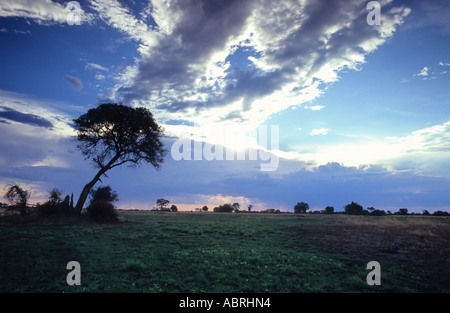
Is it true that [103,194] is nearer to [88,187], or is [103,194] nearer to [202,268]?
[88,187]

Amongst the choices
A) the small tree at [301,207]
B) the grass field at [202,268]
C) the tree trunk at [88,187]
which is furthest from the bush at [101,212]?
the small tree at [301,207]

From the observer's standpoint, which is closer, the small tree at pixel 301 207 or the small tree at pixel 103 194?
the small tree at pixel 103 194

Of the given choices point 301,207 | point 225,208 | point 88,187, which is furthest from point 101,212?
point 301,207

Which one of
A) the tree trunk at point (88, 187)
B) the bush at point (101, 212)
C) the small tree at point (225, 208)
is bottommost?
the small tree at point (225, 208)

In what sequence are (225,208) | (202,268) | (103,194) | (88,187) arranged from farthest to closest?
1. (225,208)
2. (103,194)
3. (88,187)
4. (202,268)

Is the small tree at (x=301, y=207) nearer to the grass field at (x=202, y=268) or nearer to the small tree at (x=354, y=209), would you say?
the small tree at (x=354, y=209)

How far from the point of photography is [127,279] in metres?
9.24

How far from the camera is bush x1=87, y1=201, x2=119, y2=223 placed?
28.9m

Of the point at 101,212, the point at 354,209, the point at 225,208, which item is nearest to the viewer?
the point at 101,212

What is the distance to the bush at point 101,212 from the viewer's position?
2894 centimetres

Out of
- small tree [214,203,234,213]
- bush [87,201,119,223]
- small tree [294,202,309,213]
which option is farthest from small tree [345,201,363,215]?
bush [87,201,119,223]

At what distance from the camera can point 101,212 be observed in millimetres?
29219
